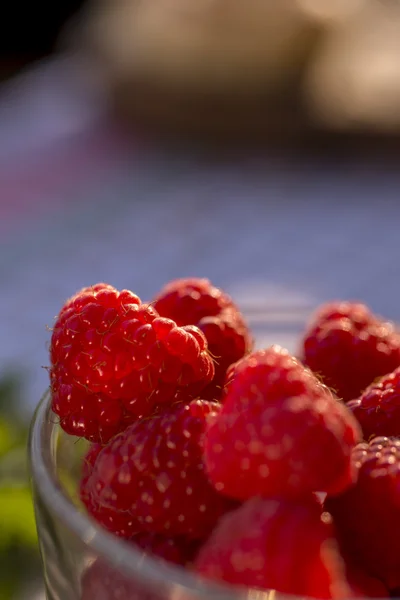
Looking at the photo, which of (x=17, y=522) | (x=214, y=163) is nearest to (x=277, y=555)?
(x=17, y=522)

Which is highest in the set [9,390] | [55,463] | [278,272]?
[55,463]

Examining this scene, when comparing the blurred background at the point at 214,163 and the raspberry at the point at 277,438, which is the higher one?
the raspberry at the point at 277,438

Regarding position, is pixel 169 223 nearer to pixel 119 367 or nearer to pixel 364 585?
pixel 119 367

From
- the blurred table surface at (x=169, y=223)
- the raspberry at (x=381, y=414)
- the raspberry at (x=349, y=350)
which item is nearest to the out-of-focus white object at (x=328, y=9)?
the blurred table surface at (x=169, y=223)

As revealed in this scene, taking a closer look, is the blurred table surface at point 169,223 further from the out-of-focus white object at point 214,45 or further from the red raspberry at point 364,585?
the red raspberry at point 364,585

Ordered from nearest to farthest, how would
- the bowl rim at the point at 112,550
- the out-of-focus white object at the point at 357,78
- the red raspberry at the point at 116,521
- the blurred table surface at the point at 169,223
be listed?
the bowl rim at the point at 112,550
the red raspberry at the point at 116,521
the blurred table surface at the point at 169,223
the out-of-focus white object at the point at 357,78

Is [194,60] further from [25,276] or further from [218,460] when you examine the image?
[218,460]

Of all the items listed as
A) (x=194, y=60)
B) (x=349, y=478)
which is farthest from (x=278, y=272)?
(x=349, y=478)
